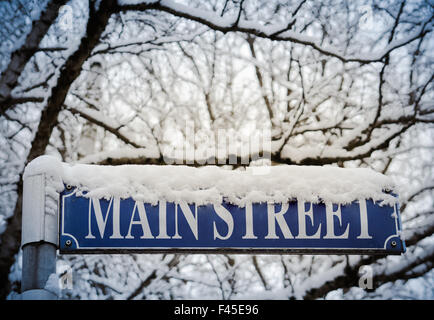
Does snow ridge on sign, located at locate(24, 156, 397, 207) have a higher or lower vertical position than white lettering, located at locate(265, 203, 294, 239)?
higher

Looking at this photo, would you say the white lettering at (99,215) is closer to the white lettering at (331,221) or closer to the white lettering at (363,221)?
the white lettering at (331,221)

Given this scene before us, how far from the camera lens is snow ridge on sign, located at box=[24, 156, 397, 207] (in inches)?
79.5

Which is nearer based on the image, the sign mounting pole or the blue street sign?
the sign mounting pole

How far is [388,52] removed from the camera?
4.34 m

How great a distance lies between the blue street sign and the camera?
1977 mm

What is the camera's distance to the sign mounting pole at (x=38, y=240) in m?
1.83

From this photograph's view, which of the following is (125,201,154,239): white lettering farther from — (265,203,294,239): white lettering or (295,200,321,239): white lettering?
(295,200,321,239): white lettering

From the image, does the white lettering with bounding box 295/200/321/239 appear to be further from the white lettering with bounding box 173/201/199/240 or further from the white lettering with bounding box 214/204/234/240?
the white lettering with bounding box 173/201/199/240

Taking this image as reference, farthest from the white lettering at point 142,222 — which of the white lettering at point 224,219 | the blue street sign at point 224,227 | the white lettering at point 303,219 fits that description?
the white lettering at point 303,219

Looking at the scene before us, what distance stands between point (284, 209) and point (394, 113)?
3216mm

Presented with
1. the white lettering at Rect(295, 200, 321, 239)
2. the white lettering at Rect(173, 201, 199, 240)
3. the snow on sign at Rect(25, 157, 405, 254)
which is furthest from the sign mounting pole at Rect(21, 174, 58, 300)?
the white lettering at Rect(295, 200, 321, 239)

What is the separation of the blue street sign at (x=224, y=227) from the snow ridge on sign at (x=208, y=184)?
0.03m

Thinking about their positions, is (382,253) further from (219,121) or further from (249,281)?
(249,281)
